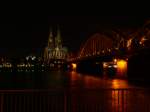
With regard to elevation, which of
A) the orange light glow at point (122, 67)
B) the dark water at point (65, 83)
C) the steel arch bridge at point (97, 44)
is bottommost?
the dark water at point (65, 83)

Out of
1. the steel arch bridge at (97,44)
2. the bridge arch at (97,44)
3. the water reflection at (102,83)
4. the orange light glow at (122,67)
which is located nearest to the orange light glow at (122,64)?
the orange light glow at (122,67)

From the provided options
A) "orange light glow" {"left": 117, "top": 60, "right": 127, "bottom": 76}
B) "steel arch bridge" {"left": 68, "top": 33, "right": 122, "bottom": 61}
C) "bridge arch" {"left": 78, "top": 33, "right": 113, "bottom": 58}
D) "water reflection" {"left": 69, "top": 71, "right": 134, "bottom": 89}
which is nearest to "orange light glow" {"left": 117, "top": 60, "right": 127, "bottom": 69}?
"orange light glow" {"left": 117, "top": 60, "right": 127, "bottom": 76}

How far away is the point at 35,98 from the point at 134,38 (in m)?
85.0

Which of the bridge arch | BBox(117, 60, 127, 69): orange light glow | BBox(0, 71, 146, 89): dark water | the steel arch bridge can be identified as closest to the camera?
BBox(0, 71, 146, 89): dark water

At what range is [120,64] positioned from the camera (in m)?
90.9

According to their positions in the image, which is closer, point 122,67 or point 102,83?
point 102,83

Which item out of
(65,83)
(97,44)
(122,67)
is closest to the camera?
(65,83)

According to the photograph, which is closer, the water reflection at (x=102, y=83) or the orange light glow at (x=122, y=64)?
the water reflection at (x=102, y=83)

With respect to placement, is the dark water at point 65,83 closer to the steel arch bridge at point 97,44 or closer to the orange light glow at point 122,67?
the orange light glow at point 122,67

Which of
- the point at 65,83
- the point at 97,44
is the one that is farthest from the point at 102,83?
the point at 97,44

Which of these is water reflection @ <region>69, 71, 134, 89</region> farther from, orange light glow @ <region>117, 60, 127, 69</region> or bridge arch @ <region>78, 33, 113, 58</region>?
bridge arch @ <region>78, 33, 113, 58</region>

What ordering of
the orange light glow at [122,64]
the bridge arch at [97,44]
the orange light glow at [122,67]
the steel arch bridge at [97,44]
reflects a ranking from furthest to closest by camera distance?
the bridge arch at [97,44] < the steel arch bridge at [97,44] < the orange light glow at [122,64] < the orange light glow at [122,67]

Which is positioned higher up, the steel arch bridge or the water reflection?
the steel arch bridge

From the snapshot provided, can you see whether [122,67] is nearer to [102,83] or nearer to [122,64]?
[122,64]
